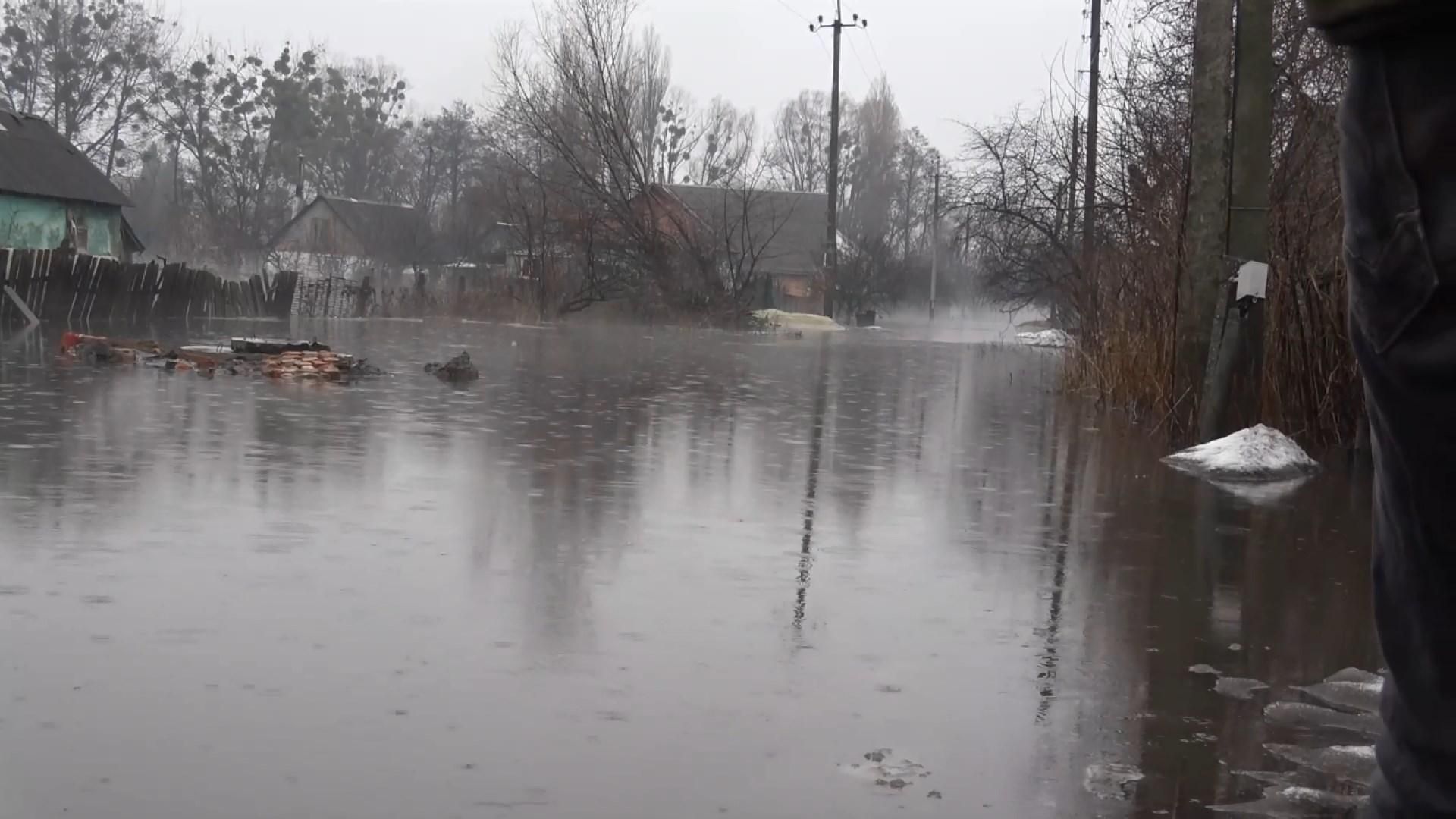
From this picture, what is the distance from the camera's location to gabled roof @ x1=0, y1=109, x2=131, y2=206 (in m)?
41.9

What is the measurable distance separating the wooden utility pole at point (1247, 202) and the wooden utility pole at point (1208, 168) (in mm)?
302

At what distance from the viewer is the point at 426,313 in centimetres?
4747

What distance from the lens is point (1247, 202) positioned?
10273mm

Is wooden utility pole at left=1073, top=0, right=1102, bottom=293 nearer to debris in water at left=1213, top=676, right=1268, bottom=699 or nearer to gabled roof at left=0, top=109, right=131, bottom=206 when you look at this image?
debris in water at left=1213, top=676, right=1268, bottom=699

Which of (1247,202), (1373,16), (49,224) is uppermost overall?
(49,224)

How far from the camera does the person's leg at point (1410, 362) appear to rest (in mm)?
1413

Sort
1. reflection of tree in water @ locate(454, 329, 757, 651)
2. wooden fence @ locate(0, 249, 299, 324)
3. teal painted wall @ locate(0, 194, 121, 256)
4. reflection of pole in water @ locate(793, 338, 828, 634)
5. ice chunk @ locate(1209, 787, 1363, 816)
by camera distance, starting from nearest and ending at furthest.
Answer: ice chunk @ locate(1209, 787, 1363, 816)
reflection of pole in water @ locate(793, 338, 828, 634)
reflection of tree in water @ locate(454, 329, 757, 651)
wooden fence @ locate(0, 249, 299, 324)
teal painted wall @ locate(0, 194, 121, 256)

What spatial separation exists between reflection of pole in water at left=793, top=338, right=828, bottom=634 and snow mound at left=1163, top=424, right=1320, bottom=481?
8.30 ft

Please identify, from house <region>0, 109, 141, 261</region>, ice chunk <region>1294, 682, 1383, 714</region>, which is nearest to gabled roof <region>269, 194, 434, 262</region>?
house <region>0, 109, 141, 261</region>

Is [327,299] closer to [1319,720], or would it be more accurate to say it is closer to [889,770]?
[1319,720]

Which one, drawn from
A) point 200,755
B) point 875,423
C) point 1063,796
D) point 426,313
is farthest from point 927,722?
point 426,313

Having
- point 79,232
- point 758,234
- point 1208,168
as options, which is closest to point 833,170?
point 758,234

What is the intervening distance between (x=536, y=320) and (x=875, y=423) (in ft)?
101

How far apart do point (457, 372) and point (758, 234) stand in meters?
32.9
